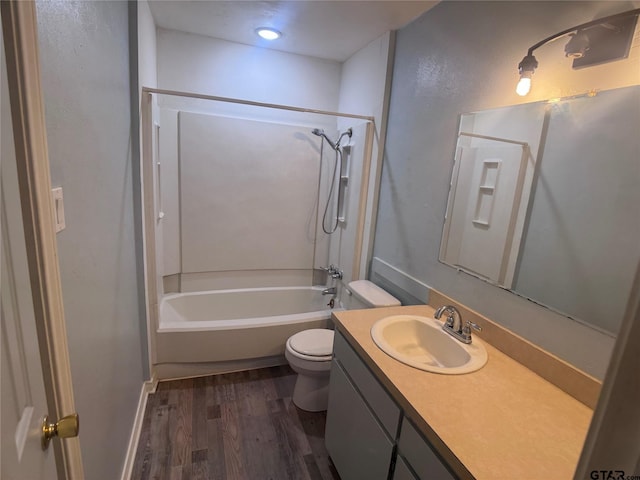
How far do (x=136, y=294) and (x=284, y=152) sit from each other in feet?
5.55

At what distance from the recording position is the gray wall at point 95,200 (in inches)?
33.5

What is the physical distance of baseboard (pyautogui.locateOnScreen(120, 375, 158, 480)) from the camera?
61.7 inches

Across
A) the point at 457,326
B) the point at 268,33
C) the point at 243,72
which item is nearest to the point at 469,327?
the point at 457,326

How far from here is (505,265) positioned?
1.38 m

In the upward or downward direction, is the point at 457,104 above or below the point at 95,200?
above

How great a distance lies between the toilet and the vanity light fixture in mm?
1405

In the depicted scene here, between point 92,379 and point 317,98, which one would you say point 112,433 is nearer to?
point 92,379

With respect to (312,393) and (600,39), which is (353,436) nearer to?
(312,393)

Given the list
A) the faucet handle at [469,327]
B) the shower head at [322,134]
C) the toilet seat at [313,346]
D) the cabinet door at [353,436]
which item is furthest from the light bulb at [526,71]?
the shower head at [322,134]

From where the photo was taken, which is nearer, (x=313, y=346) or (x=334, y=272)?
(x=313, y=346)

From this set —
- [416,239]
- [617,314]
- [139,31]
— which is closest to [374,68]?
[416,239]

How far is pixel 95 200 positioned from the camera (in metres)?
1.14

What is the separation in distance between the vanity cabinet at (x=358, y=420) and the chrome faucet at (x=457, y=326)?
44 centimetres

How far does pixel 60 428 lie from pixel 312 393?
1.66m
